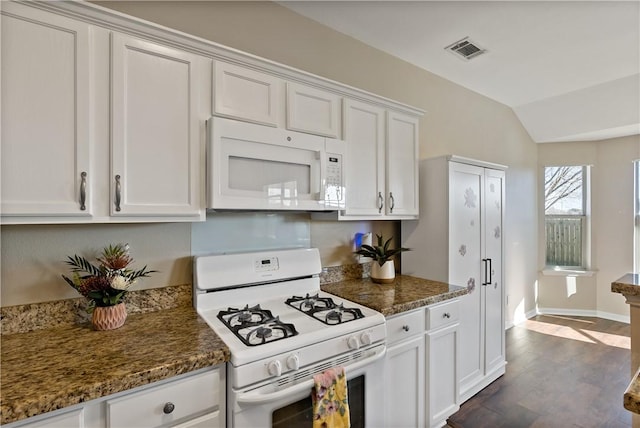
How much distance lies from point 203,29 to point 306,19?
79 cm

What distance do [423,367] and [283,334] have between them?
1049 millimetres

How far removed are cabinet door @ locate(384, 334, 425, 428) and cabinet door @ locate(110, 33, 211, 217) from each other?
134 cm

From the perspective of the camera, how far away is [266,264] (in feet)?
6.20

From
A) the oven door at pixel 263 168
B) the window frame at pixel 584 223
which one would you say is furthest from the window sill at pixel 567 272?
the oven door at pixel 263 168

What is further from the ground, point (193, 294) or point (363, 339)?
point (193, 294)

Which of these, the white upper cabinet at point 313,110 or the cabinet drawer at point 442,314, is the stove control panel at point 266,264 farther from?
the cabinet drawer at point 442,314

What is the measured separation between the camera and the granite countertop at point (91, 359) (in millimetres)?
895

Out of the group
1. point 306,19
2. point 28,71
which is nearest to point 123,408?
point 28,71

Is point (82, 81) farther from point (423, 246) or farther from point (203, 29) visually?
point (423, 246)

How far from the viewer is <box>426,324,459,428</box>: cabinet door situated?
6.34 ft

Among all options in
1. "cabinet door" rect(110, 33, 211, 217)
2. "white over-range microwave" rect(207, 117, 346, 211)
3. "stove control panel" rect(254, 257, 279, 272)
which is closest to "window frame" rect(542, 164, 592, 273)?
"white over-range microwave" rect(207, 117, 346, 211)

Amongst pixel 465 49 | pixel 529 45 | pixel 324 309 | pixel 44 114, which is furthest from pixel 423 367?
pixel 529 45

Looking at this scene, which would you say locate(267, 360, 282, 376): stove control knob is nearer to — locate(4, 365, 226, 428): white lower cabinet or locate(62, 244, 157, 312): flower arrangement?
locate(4, 365, 226, 428): white lower cabinet

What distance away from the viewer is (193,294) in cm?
171
